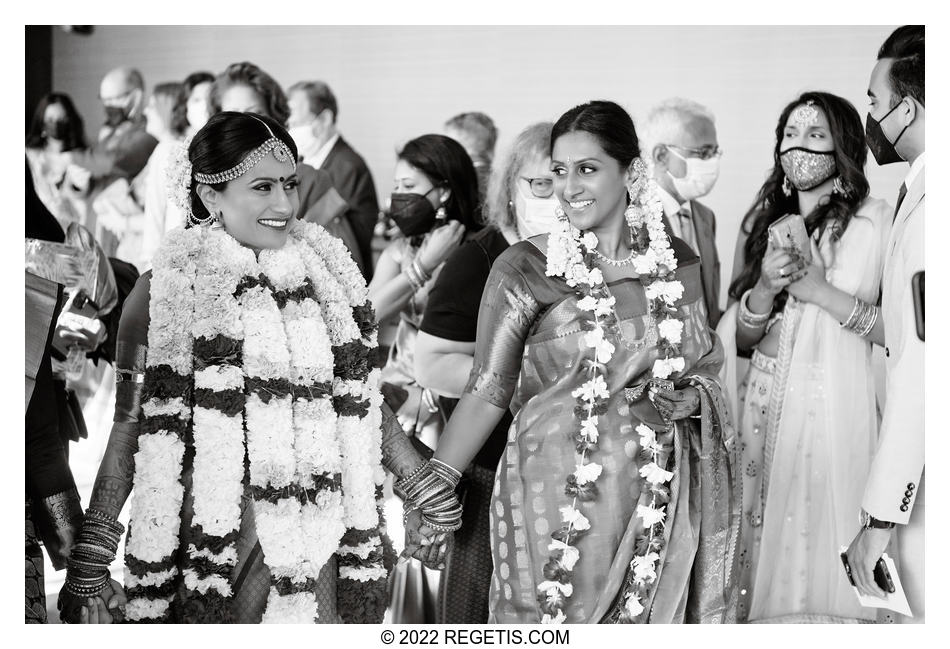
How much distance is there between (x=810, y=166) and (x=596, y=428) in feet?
5.03

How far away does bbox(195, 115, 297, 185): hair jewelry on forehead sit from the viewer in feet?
8.88

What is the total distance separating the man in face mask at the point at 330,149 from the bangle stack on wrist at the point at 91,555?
10.4 ft

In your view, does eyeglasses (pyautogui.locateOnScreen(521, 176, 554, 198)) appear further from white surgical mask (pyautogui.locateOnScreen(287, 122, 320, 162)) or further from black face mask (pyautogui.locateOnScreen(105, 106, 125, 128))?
black face mask (pyautogui.locateOnScreen(105, 106, 125, 128))

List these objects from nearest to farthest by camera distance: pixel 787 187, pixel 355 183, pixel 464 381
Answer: pixel 464 381
pixel 787 187
pixel 355 183

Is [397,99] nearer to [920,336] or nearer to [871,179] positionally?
[871,179]

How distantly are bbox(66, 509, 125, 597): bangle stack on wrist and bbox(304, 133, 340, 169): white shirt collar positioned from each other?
12.0ft

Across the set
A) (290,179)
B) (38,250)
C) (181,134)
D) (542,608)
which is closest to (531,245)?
(290,179)

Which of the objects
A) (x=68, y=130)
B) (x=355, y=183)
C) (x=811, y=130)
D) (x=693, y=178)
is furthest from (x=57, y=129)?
(x=811, y=130)

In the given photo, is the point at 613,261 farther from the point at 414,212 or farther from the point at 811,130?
the point at 414,212

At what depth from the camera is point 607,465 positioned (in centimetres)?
295
